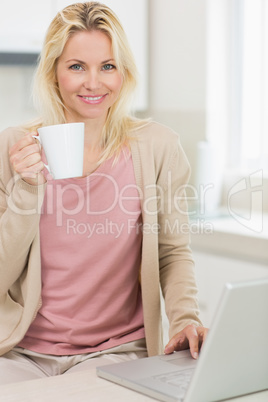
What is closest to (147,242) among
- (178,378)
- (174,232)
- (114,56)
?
(174,232)

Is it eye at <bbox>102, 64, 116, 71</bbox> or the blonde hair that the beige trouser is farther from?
eye at <bbox>102, 64, 116, 71</bbox>

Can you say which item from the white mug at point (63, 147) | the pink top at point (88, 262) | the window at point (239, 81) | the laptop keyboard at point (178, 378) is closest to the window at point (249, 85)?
the window at point (239, 81)

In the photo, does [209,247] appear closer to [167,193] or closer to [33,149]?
[167,193]

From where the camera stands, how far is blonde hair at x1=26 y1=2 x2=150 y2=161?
1.48 metres

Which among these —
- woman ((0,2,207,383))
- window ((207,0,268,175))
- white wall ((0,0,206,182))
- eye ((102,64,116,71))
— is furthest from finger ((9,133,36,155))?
window ((207,0,268,175))

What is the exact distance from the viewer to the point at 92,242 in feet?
4.88

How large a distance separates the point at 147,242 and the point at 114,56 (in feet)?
1.39

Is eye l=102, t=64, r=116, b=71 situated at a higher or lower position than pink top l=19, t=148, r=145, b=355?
higher

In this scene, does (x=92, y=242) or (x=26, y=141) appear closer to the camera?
(x=26, y=141)

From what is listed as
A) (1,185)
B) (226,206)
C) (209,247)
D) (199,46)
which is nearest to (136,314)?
(1,185)

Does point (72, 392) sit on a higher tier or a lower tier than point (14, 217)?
lower

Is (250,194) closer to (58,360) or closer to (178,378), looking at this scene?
(58,360)

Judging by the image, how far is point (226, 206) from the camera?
293 centimetres

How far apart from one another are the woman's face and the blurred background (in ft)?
4.01
